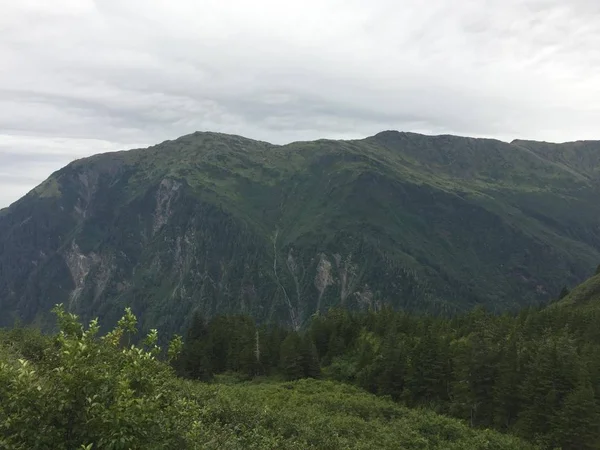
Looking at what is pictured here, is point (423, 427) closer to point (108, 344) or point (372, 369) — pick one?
point (372, 369)

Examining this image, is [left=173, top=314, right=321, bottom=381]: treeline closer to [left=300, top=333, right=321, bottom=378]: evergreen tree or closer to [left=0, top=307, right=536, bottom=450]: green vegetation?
[left=300, top=333, right=321, bottom=378]: evergreen tree

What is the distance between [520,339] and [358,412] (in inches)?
1316

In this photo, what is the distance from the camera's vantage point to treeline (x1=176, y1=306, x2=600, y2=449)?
5250 centimetres

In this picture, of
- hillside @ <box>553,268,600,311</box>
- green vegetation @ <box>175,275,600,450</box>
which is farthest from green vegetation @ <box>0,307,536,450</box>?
hillside @ <box>553,268,600,311</box>

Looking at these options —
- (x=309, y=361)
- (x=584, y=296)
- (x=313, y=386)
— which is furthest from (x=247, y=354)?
(x=584, y=296)

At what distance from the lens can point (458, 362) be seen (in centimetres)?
6438

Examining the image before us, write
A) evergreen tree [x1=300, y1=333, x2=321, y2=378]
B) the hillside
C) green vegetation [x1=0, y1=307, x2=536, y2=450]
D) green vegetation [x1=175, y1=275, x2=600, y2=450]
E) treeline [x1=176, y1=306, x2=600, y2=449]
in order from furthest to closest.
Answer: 1. the hillside
2. evergreen tree [x1=300, y1=333, x2=321, y2=378]
3. treeline [x1=176, y1=306, x2=600, y2=449]
4. green vegetation [x1=175, y1=275, x2=600, y2=450]
5. green vegetation [x1=0, y1=307, x2=536, y2=450]

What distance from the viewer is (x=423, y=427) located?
168 ft

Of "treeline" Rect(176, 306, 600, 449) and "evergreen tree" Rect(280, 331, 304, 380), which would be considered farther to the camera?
"evergreen tree" Rect(280, 331, 304, 380)

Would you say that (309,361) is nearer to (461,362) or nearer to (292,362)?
(292,362)

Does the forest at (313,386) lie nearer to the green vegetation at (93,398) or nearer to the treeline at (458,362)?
the green vegetation at (93,398)

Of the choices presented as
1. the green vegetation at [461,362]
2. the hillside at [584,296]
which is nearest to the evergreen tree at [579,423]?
the green vegetation at [461,362]

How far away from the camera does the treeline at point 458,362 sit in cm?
5250

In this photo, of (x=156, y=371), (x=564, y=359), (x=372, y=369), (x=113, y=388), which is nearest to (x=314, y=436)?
(x=156, y=371)
